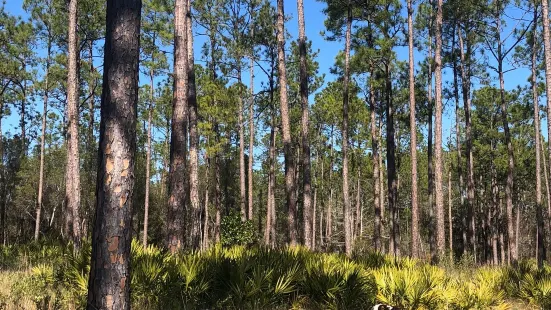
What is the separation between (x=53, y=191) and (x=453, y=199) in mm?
40654

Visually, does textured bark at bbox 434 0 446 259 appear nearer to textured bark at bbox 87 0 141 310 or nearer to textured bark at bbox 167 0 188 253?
textured bark at bbox 167 0 188 253

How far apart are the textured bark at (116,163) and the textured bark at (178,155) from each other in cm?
647

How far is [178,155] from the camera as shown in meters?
10.8

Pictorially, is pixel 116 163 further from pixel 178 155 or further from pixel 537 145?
pixel 537 145

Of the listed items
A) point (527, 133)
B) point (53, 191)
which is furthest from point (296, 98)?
point (53, 191)

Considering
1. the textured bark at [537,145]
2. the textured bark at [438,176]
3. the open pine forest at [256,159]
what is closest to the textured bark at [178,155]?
the open pine forest at [256,159]

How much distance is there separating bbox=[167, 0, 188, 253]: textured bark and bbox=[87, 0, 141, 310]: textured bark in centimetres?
647

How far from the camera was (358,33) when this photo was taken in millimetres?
22422

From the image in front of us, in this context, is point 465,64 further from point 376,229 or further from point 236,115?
point 236,115

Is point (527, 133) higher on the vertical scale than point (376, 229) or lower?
higher

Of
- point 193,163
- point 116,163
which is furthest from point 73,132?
point 116,163

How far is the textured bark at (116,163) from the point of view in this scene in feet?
13.1

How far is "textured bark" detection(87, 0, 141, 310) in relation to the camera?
3984 millimetres

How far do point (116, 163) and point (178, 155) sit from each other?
266 inches
